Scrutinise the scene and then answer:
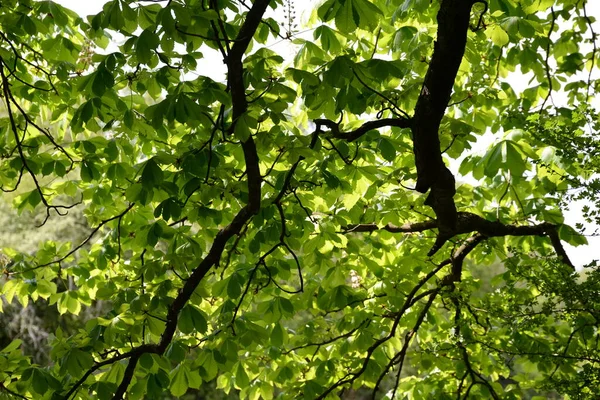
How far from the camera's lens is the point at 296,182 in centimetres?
225

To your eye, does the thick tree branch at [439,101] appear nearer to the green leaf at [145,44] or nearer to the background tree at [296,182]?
the background tree at [296,182]

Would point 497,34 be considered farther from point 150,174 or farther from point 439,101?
point 150,174

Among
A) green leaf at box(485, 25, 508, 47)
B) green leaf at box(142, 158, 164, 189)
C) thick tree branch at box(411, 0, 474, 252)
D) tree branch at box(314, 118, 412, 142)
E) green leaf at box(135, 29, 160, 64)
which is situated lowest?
green leaf at box(142, 158, 164, 189)

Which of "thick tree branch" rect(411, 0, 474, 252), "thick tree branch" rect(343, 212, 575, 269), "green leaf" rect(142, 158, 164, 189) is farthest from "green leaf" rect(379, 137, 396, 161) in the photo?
"green leaf" rect(142, 158, 164, 189)

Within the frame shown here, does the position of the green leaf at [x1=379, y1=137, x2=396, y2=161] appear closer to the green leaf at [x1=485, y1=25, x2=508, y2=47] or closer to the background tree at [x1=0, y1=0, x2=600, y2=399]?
the background tree at [x1=0, y1=0, x2=600, y2=399]

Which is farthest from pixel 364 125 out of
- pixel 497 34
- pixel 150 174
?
pixel 497 34

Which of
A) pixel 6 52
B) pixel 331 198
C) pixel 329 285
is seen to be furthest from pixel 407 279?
pixel 6 52

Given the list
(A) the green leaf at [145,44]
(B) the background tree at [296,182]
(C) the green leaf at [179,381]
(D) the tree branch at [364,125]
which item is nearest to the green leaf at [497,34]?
(B) the background tree at [296,182]

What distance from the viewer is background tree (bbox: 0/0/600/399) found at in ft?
6.32

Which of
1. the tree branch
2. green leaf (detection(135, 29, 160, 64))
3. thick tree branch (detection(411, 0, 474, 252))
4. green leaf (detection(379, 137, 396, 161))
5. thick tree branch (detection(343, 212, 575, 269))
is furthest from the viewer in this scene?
thick tree branch (detection(343, 212, 575, 269))

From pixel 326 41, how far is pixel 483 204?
143 centimetres

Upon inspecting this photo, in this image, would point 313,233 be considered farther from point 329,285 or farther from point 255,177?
point 255,177

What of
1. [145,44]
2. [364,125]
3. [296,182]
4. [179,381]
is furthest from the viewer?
[179,381]

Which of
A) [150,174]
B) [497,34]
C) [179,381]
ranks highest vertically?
[497,34]
